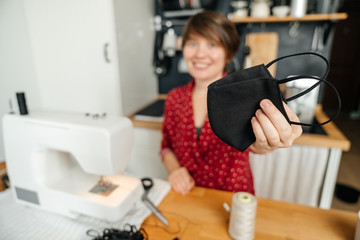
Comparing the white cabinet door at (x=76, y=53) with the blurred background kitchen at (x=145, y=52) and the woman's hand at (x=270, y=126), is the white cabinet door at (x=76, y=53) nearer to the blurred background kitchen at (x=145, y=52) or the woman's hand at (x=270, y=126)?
the blurred background kitchen at (x=145, y=52)

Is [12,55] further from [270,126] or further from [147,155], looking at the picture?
[147,155]

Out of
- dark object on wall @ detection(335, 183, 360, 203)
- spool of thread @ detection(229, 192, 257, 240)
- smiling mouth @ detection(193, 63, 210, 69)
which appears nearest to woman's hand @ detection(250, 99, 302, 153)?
spool of thread @ detection(229, 192, 257, 240)

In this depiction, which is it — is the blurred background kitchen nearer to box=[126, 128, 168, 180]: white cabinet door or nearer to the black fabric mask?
box=[126, 128, 168, 180]: white cabinet door

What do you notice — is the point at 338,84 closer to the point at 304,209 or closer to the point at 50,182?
the point at 304,209

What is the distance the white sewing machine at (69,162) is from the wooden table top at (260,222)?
0.14m

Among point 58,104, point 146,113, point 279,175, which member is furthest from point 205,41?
point 58,104

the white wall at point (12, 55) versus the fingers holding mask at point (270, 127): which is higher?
the white wall at point (12, 55)

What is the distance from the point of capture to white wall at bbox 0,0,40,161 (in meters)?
0.71

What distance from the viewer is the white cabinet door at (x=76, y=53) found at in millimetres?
1432

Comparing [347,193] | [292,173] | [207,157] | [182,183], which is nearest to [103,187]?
[182,183]

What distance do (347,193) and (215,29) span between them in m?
2.13

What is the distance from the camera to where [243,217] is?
2.07ft

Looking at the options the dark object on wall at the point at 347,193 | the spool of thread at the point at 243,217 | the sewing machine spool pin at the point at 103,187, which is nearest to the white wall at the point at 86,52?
the sewing machine spool pin at the point at 103,187

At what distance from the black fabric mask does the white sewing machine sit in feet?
1.13
